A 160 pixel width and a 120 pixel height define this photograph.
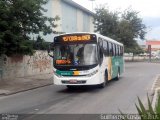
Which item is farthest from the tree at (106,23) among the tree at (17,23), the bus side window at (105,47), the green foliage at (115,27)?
the bus side window at (105,47)

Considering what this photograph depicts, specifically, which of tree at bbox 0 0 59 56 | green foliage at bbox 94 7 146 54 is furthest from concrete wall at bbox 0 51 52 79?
green foliage at bbox 94 7 146 54

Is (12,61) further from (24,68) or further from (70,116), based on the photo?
(70,116)

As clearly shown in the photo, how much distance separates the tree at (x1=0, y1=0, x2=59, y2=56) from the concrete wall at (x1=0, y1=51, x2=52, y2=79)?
144 inches

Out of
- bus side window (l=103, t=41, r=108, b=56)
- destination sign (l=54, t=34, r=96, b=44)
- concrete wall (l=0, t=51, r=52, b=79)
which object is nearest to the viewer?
destination sign (l=54, t=34, r=96, b=44)

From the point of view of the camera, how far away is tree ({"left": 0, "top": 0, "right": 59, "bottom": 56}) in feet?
64.7

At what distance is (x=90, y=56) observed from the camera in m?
18.1

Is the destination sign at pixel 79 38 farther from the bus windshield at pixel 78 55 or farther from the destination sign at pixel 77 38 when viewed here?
the bus windshield at pixel 78 55

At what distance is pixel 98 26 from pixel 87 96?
146 feet

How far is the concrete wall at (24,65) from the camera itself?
24.8 meters

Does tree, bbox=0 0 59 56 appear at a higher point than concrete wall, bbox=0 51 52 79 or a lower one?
higher

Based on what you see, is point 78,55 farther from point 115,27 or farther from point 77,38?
point 115,27

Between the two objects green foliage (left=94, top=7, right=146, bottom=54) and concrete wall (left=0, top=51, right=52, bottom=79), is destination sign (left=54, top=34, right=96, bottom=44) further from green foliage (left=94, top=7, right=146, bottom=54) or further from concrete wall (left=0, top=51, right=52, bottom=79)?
green foliage (left=94, top=7, right=146, bottom=54)

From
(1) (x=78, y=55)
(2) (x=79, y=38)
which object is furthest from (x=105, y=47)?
(1) (x=78, y=55)

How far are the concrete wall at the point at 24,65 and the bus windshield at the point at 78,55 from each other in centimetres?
720
